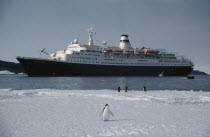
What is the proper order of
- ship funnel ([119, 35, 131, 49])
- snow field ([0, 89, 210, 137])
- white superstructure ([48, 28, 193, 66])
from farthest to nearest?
ship funnel ([119, 35, 131, 49]), white superstructure ([48, 28, 193, 66]), snow field ([0, 89, 210, 137])

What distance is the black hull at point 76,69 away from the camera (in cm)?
5816

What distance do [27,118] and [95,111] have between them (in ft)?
10.6

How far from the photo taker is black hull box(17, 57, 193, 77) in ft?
191

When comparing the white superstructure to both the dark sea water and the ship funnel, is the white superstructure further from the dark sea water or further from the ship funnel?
the dark sea water

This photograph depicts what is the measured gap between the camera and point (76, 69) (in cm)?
6122

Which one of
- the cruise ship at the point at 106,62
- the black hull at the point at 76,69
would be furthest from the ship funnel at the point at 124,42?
the black hull at the point at 76,69

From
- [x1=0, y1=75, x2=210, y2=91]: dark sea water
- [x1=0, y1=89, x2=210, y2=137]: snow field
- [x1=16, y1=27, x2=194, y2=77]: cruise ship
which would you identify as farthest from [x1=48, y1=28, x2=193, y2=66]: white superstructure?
[x1=0, y1=89, x2=210, y2=137]: snow field

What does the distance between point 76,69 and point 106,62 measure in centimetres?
971

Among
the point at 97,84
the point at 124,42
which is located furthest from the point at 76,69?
the point at 97,84

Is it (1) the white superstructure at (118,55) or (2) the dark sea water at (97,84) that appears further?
(1) the white superstructure at (118,55)

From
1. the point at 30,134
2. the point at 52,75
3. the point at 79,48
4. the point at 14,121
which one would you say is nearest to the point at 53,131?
the point at 30,134

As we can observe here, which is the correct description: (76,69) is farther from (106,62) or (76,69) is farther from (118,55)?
(118,55)

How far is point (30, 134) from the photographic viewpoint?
7016 mm

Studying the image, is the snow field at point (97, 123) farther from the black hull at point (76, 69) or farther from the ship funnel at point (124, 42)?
the ship funnel at point (124, 42)
